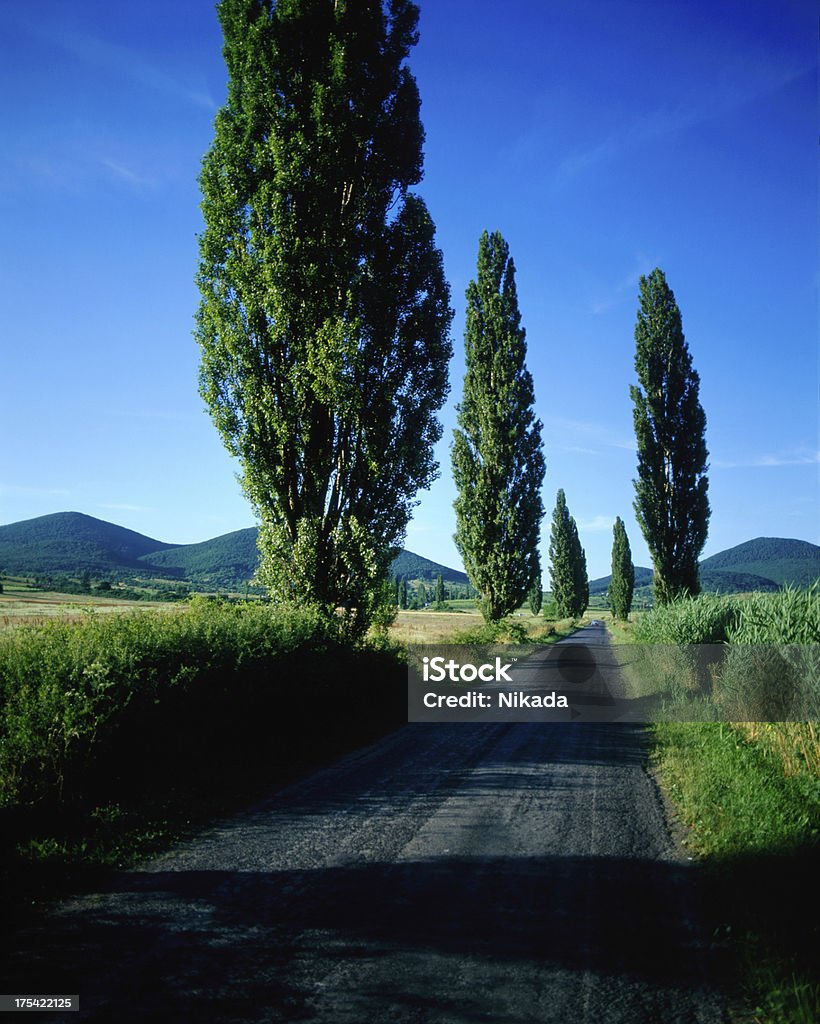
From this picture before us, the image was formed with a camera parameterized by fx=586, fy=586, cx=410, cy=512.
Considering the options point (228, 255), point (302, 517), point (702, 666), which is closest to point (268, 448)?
point (302, 517)

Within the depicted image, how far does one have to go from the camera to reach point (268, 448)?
13562 millimetres

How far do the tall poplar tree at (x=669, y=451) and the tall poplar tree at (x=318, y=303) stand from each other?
21.7 metres

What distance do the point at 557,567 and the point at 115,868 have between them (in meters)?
67.0

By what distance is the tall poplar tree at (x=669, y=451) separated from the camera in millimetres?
32125

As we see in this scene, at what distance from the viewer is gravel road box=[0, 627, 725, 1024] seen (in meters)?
3.46

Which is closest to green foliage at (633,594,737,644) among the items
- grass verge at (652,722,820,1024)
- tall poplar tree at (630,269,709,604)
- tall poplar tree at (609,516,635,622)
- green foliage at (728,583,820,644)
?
green foliage at (728,583,820,644)

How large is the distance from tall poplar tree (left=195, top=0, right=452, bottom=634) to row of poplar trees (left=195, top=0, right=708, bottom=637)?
0.12 ft

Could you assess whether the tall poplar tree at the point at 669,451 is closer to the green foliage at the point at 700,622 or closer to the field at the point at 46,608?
the green foliage at the point at 700,622

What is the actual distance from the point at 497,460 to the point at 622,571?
55.1 m

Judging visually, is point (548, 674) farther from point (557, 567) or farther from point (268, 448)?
point (557, 567)

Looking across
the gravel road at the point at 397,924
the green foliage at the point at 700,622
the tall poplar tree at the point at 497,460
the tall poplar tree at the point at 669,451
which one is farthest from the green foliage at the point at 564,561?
the gravel road at the point at 397,924

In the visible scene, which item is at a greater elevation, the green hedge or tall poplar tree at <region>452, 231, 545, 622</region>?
tall poplar tree at <region>452, 231, 545, 622</region>

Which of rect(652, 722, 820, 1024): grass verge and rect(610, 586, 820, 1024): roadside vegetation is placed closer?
rect(652, 722, 820, 1024): grass verge

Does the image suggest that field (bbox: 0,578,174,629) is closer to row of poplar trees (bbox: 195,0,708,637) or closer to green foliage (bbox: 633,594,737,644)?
row of poplar trees (bbox: 195,0,708,637)
